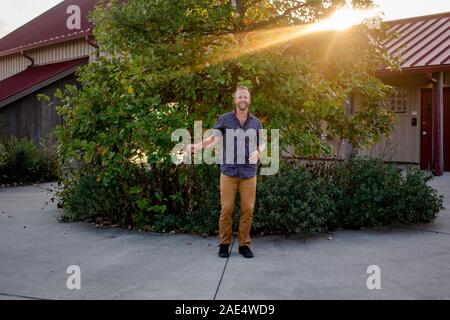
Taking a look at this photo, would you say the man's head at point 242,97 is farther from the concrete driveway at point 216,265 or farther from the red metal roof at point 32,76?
the red metal roof at point 32,76

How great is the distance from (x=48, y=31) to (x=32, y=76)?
10.4 feet

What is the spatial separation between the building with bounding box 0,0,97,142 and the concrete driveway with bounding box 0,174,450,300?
24.6ft

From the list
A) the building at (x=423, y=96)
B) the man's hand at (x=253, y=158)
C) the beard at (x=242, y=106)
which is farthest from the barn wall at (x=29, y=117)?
the man's hand at (x=253, y=158)

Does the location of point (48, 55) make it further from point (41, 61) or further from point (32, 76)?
point (32, 76)

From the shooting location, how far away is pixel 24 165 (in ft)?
42.8

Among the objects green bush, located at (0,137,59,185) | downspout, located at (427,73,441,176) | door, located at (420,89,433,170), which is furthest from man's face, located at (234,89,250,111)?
door, located at (420,89,433,170)

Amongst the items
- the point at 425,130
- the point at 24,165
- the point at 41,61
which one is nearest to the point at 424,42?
the point at 425,130

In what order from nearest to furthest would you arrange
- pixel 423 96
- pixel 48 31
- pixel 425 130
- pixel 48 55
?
pixel 425 130 < pixel 423 96 < pixel 48 55 < pixel 48 31

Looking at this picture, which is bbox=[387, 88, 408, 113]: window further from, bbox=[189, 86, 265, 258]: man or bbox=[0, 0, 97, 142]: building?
bbox=[189, 86, 265, 258]: man

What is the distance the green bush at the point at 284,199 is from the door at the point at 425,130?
799cm

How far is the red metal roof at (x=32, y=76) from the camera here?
1672 cm

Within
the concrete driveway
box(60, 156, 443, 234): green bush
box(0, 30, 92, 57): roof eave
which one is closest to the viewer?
the concrete driveway

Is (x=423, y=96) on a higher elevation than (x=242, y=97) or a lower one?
higher

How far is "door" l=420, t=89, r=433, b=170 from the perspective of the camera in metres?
15.3
